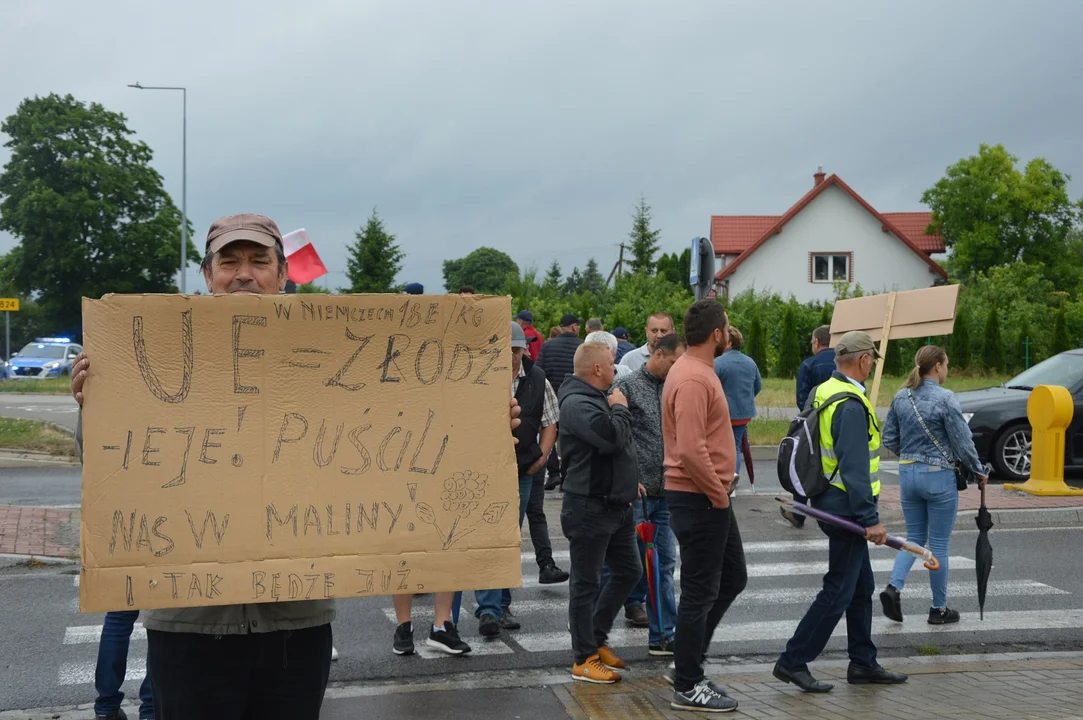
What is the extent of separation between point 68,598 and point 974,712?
21.1 ft

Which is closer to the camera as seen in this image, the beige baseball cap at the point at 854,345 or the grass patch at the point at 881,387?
the beige baseball cap at the point at 854,345

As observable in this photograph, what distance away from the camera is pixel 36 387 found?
34344 millimetres

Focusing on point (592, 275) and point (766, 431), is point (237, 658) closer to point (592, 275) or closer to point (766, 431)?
point (766, 431)

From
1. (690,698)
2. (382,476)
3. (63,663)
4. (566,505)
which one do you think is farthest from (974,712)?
(63,663)

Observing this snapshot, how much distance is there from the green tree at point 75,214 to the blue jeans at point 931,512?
175 feet

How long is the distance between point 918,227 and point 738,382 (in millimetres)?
64645

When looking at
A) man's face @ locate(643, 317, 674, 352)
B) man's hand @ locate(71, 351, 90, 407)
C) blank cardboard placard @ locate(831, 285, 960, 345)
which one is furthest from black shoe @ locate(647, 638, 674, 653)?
man's hand @ locate(71, 351, 90, 407)

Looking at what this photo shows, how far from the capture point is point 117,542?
2.80 meters

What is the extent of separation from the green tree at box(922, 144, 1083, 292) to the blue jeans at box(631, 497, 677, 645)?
216 feet

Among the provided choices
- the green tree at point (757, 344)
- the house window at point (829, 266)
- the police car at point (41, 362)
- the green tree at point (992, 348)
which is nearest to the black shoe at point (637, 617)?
the green tree at point (757, 344)

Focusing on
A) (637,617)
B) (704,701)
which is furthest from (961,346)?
(704,701)

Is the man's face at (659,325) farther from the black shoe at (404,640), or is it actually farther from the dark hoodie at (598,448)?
the black shoe at (404,640)

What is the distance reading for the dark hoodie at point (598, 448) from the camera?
249 inches

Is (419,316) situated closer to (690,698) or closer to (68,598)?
(690,698)
